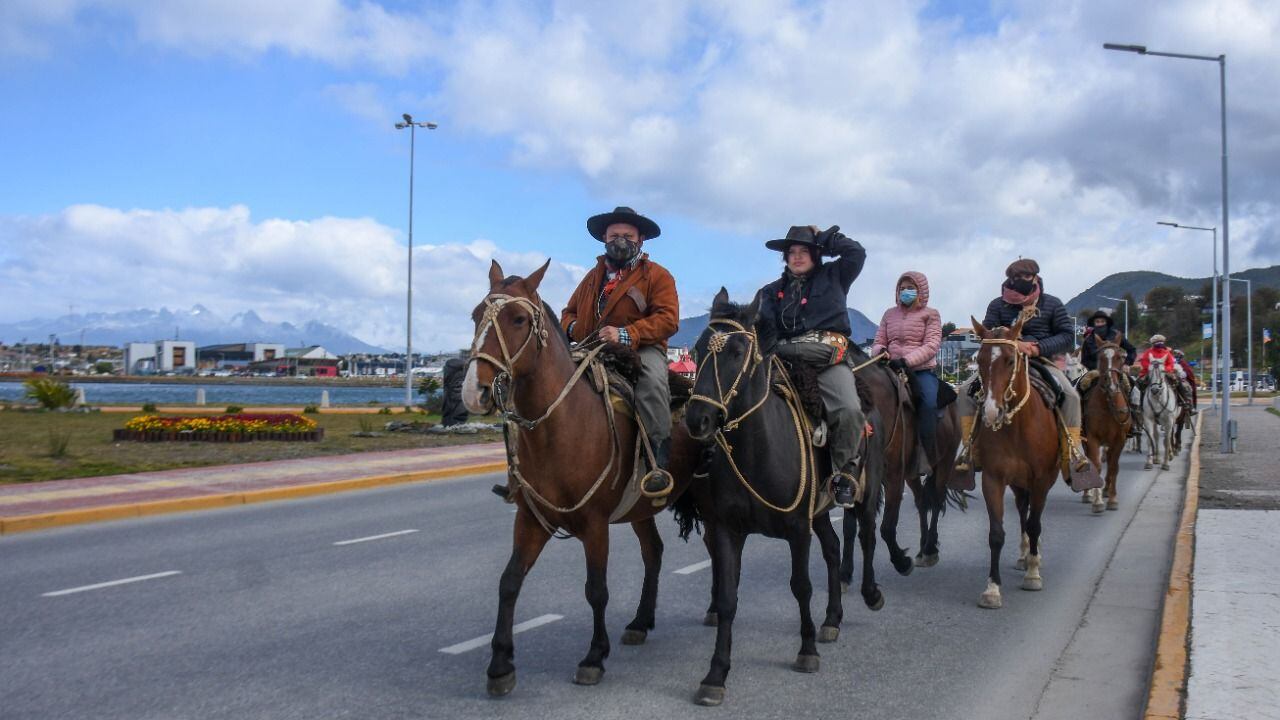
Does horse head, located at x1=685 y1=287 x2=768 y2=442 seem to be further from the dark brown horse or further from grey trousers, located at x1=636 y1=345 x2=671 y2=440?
the dark brown horse

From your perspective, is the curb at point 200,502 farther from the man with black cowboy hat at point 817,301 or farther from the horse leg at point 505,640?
the man with black cowboy hat at point 817,301

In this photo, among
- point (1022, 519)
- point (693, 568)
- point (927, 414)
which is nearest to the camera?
point (927, 414)

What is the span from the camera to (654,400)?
234 inches

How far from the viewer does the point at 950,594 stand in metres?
8.25

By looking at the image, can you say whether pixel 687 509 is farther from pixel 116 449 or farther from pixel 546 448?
pixel 116 449

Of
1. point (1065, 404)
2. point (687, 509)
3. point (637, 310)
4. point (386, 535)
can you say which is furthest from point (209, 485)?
point (1065, 404)

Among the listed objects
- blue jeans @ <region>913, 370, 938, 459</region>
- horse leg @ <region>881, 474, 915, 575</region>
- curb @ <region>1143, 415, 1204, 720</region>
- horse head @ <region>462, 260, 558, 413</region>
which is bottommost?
curb @ <region>1143, 415, 1204, 720</region>

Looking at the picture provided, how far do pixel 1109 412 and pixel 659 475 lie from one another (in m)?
11.0

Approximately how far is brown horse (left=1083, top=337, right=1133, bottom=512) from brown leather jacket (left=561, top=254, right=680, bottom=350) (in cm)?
998

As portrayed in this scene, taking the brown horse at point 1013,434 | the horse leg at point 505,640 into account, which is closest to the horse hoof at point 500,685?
the horse leg at point 505,640

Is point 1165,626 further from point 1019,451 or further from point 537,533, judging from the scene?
point 537,533

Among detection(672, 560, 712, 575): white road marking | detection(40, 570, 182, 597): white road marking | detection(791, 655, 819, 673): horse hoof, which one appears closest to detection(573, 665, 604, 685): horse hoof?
detection(791, 655, 819, 673): horse hoof

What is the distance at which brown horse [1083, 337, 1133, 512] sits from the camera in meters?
14.3

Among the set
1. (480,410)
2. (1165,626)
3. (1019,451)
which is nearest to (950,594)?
(1019,451)
